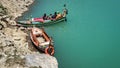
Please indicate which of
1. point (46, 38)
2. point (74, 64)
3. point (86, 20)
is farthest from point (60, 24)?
point (74, 64)

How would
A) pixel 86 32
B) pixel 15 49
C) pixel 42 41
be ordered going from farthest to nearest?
pixel 86 32, pixel 42 41, pixel 15 49

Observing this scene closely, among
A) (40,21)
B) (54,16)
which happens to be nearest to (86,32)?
(54,16)

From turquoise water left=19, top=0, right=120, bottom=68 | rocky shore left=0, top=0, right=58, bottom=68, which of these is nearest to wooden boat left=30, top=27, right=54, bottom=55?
rocky shore left=0, top=0, right=58, bottom=68

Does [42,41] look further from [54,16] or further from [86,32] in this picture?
[54,16]

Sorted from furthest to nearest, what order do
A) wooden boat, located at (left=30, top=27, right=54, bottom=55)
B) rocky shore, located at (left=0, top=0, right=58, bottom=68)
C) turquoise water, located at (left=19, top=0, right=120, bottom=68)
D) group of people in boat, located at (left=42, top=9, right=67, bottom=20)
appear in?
group of people in boat, located at (left=42, top=9, right=67, bottom=20) < turquoise water, located at (left=19, top=0, right=120, bottom=68) < wooden boat, located at (left=30, top=27, right=54, bottom=55) < rocky shore, located at (left=0, top=0, right=58, bottom=68)

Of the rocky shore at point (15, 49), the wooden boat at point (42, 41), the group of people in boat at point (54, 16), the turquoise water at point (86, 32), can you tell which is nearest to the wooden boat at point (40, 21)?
the group of people in boat at point (54, 16)

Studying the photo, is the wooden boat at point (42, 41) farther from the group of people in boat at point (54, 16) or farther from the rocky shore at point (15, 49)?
the group of people in boat at point (54, 16)

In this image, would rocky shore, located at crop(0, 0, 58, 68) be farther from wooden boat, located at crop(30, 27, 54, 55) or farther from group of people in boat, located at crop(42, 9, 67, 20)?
group of people in boat, located at crop(42, 9, 67, 20)
